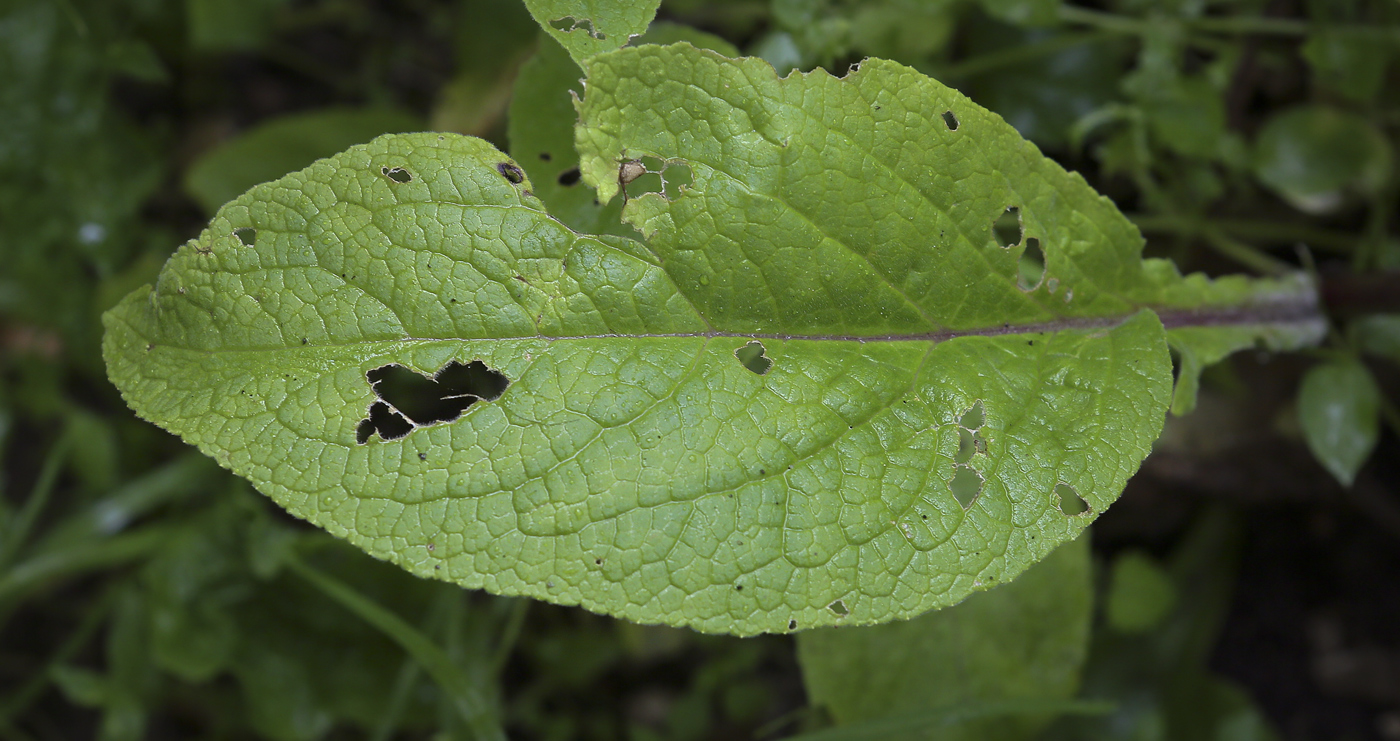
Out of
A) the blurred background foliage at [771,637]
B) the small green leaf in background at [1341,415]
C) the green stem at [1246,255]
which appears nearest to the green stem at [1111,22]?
the blurred background foliage at [771,637]

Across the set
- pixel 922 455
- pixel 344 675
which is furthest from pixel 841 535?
pixel 344 675

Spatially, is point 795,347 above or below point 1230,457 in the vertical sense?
above

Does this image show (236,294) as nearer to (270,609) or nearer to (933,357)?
(933,357)

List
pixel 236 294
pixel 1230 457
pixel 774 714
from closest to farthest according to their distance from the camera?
pixel 236 294, pixel 1230 457, pixel 774 714

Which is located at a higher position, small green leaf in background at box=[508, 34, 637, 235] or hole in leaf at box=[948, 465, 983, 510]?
small green leaf in background at box=[508, 34, 637, 235]

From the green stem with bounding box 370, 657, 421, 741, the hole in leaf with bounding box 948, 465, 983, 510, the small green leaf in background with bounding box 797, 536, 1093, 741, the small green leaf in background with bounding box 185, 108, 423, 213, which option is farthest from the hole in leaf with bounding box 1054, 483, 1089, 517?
the small green leaf in background with bounding box 185, 108, 423, 213

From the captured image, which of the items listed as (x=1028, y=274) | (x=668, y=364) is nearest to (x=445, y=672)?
(x=668, y=364)

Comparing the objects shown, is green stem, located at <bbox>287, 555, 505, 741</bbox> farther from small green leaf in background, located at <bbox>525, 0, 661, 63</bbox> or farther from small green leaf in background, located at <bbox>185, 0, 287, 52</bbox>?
small green leaf in background, located at <bbox>185, 0, 287, 52</bbox>
